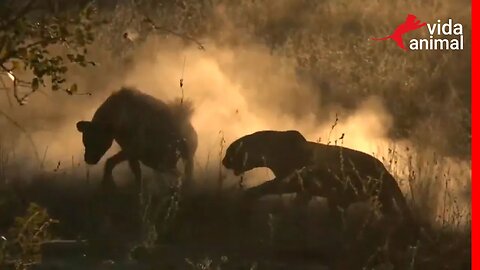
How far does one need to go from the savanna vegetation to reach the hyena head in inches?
3.6

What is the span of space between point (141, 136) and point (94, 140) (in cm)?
24

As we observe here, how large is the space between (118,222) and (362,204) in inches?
49.2

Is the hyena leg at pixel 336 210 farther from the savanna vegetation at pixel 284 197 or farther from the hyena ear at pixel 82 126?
the hyena ear at pixel 82 126

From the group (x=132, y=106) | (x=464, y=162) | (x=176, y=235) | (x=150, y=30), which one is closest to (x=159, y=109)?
(x=132, y=106)

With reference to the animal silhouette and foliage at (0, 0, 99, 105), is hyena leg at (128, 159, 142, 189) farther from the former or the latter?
foliage at (0, 0, 99, 105)

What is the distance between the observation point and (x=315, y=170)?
4.06m

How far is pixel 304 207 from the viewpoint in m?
4.03

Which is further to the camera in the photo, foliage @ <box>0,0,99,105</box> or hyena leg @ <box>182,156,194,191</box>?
hyena leg @ <box>182,156,194,191</box>

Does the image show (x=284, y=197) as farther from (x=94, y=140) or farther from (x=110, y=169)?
(x=94, y=140)

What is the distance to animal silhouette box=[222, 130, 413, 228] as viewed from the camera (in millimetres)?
4020

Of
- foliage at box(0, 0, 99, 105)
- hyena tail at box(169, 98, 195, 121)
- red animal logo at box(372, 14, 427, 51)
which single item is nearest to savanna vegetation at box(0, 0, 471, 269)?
red animal logo at box(372, 14, 427, 51)

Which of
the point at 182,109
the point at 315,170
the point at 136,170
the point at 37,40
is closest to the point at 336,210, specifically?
the point at 315,170

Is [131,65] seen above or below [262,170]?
above

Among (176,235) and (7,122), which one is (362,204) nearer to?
(176,235)
